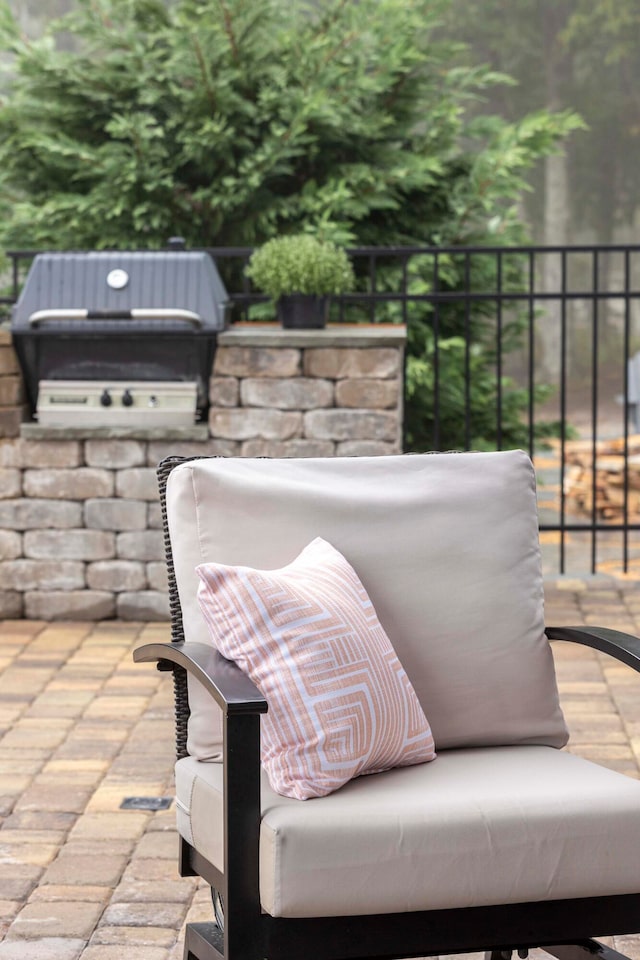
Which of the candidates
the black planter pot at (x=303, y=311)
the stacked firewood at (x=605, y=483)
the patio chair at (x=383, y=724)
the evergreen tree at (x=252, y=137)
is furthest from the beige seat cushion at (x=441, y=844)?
the stacked firewood at (x=605, y=483)

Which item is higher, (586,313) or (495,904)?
(586,313)

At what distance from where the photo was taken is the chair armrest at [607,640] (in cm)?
197

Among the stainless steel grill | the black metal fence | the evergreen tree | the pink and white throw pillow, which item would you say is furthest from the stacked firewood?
the pink and white throw pillow

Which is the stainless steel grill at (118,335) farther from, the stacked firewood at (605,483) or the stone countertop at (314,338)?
the stacked firewood at (605,483)

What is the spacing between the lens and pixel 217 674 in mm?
1775

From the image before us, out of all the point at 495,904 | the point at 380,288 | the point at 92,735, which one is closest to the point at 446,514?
the point at 495,904

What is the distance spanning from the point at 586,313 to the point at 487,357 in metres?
8.44

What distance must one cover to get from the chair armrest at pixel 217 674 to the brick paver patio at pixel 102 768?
0.64 metres

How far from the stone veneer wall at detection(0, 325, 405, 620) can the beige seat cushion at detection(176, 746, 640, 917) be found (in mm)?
2991

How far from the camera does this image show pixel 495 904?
5.69 feet

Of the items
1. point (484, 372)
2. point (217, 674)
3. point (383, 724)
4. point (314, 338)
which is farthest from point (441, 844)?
point (484, 372)

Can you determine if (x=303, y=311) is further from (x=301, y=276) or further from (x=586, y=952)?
(x=586, y=952)

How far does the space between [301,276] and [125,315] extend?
0.69m

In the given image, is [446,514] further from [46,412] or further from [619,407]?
[619,407]
